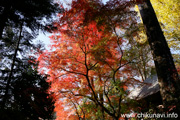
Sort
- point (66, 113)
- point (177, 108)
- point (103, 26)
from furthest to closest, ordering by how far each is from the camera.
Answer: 1. point (66, 113)
2. point (103, 26)
3. point (177, 108)

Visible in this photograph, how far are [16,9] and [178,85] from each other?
6.46m

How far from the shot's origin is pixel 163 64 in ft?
11.5

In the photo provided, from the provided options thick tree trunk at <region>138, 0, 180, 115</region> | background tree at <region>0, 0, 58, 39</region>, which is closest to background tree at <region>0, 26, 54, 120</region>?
background tree at <region>0, 0, 58, 39</region>

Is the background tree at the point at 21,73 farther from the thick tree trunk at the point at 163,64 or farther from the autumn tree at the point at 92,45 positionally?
the thick tree trunk at the point at 163,64

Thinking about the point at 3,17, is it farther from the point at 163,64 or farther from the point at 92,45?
the point at 163,64

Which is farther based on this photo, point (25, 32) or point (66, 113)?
point (66, 113)

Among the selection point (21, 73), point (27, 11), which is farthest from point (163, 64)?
point (21, 73)

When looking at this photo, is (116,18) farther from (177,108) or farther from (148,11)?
(177,108)

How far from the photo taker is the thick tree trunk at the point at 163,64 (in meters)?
3.13

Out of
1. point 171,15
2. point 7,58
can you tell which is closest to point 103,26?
point 171,15

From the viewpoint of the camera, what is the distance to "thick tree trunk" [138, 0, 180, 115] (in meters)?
3.13

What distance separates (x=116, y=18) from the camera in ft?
16.8

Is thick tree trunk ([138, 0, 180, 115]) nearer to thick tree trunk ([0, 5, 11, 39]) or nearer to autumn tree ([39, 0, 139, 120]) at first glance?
autumn tree ([39, 0, 139, 120])

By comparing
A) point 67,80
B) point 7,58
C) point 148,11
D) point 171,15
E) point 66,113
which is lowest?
point 66,113
